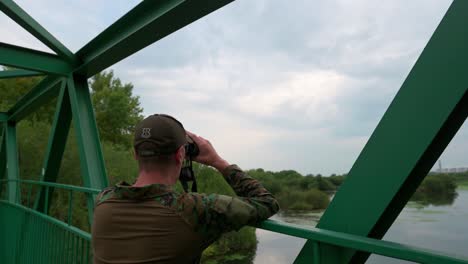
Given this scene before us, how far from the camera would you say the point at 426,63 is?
1.11 metres

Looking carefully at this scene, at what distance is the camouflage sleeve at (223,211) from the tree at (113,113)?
25.4 metres

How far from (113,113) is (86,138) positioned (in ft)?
75.8

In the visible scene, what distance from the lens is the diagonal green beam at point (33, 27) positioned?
3.28 meters

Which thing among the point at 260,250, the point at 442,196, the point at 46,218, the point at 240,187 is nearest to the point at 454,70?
the point at 240,187

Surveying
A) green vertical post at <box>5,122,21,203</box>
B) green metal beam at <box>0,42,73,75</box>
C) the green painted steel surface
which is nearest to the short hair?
the green painted steel surface

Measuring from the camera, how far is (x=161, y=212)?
132cm

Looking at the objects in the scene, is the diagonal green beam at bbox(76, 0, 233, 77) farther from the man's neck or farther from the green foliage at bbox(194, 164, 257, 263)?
the green foliage at bbox(194, 164, 257, 263)

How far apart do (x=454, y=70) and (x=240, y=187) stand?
852 mm

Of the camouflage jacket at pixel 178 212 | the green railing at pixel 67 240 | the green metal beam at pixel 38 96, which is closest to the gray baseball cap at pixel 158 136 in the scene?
the camouflage jacket at pixel 178 212

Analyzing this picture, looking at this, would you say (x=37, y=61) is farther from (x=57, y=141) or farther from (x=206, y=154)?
(x=206, y=154)

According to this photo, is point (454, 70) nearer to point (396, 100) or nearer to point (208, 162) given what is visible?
point (396, 100)

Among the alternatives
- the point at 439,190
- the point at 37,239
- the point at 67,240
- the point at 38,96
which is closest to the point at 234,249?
the point at 38,96

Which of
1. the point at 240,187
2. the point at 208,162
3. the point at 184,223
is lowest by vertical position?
the point at 184,223

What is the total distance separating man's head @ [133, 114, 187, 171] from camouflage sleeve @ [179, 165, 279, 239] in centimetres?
16
